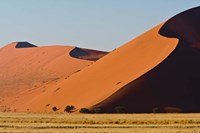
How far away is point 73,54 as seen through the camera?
445 ft

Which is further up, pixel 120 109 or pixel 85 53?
pixel 85 53

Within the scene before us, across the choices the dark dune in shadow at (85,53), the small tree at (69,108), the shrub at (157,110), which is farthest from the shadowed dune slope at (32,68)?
the shrub at (157,110)

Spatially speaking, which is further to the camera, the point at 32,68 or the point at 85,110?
the point at 32,68

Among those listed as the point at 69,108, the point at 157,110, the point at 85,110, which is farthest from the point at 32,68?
the point at 157,110

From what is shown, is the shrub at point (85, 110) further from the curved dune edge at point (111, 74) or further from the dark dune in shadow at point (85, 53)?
the dark dune in shadow at point (85, 53)

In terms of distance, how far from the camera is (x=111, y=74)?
2894 inches

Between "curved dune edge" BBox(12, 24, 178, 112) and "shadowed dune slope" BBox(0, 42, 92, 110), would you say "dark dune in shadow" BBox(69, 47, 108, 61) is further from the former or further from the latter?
"curved dune edge" BBox(12, 24, 178, 112)

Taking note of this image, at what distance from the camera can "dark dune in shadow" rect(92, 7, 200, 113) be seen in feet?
194

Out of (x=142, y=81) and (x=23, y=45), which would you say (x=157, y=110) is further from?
(x=23, y=45)

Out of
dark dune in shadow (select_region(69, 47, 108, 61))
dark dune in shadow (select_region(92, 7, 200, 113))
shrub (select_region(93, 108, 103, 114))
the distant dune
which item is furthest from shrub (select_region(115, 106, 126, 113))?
dark dune in shadow (select_region(69, 47, 108, 61))

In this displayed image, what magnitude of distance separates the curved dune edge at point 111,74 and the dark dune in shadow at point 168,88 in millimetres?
1333

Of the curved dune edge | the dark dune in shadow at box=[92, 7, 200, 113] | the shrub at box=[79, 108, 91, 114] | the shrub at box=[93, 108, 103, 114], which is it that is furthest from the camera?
the curved dune edge

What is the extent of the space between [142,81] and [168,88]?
3210mm

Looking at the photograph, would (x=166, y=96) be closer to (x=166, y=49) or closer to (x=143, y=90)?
(x=143, y=90)
